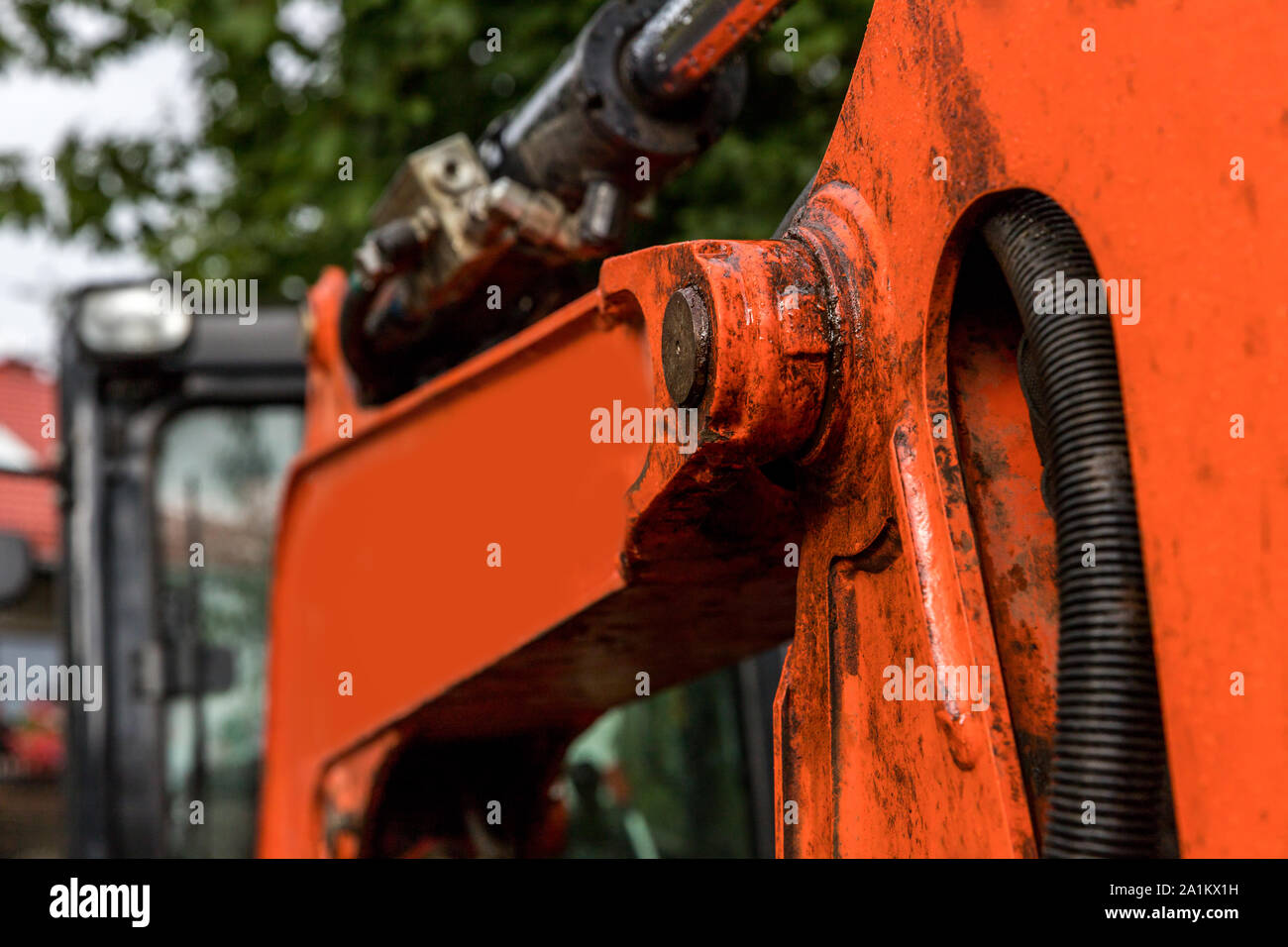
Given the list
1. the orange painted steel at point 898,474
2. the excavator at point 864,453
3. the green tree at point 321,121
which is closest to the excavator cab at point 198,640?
the excavator at point 864,453

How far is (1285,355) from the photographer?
783 mm

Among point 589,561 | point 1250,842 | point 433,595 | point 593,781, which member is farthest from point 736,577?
point 593,781

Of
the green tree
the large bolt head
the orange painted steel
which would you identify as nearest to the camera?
the orange painted steel

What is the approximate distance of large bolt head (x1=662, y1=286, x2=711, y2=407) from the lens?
1.19 meters

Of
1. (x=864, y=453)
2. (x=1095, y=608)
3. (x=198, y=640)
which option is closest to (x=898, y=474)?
(x=864, y=453)

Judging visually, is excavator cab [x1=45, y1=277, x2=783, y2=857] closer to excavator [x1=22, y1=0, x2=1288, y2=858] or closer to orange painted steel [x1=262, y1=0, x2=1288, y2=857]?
excavator [x1=22, y1=0, x2=1288, y2=858]

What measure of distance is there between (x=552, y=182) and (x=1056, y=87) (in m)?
0.99

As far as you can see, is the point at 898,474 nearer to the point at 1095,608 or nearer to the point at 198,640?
the point at 1095,608

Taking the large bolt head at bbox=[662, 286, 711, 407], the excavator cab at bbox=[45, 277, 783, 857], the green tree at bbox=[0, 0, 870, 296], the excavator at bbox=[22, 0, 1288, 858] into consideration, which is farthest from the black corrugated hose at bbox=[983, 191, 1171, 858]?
the green tree at bbox=[0, 0, 870, 296]

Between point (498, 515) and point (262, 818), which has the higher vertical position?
point (498, 515)

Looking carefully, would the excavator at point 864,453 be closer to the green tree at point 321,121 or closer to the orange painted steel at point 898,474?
the orange painted steel at point 898,474
